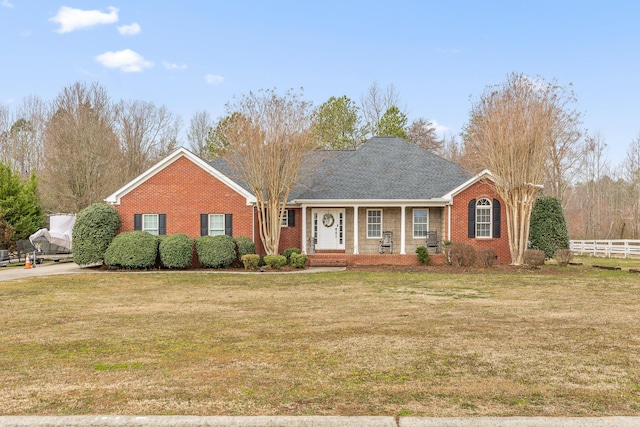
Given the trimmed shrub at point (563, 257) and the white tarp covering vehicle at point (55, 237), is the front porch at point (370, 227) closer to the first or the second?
the trimmed shrub at point (563, 257)

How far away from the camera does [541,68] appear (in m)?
21.8

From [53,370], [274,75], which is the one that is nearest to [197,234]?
[274,75]

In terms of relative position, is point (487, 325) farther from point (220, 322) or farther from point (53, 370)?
point (53, 370)

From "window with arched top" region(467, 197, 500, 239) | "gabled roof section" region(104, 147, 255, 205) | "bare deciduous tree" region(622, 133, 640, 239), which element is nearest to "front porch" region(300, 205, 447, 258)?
"window with arched top" region(467, 197, 500, 239)

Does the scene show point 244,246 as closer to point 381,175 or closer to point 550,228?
point 381,175

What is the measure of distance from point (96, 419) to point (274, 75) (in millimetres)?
22995

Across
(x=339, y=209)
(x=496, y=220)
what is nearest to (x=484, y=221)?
(x=496, y=220)

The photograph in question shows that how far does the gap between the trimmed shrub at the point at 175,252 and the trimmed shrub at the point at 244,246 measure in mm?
2066

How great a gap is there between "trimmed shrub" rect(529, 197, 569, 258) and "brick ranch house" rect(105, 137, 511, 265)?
1.55 meters

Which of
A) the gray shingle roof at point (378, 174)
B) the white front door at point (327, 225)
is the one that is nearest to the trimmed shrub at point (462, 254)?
the gray shingle roof at point (378, 174)

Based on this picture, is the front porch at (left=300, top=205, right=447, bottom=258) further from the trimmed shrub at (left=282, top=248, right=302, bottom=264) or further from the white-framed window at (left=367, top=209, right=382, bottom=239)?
the trimmed shrub at (left=282, top=248, right=302, bottom=264)

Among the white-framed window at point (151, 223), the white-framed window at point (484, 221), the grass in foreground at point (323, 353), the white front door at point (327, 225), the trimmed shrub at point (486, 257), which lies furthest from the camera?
the white front door at point (327, 225)

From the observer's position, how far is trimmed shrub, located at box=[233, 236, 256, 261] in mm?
21906

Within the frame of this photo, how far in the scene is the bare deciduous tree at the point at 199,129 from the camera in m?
48.9
